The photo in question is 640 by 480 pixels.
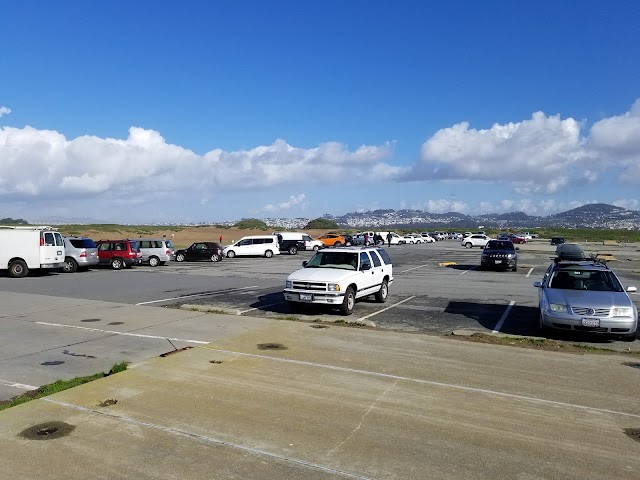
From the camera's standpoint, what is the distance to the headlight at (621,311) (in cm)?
1060

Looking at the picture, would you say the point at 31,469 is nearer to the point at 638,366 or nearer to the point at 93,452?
the point at 93,452

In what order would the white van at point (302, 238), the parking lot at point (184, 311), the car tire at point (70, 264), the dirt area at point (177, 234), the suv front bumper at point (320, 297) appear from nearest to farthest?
1. the parking lot at point (184, 311)
2. the suv front bumper at point (320, 297)
3. the car tire at point (70, 264)
4. the white van at point (302, 238)
5. the dirt area at point (177, 234)

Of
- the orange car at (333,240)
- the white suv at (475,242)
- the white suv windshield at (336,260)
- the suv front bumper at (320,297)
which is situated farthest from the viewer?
the white suv at (475,242)

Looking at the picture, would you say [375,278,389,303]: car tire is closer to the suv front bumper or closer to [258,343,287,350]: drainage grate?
the suv front bumper

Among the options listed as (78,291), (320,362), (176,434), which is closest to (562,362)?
(320,362)

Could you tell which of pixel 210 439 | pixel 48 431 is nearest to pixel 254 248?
pixel 48 431

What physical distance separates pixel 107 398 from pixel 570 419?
5.59 m

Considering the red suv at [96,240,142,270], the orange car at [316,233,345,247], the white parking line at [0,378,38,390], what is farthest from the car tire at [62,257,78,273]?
the orange car at [316,233,345,247]

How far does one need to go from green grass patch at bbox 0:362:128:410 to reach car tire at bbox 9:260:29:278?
64.6 feet

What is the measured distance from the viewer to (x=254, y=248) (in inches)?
1663

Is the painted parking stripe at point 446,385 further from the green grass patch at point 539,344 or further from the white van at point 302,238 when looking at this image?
the white van at point 302,238

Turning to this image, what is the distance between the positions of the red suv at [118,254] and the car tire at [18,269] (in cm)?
605

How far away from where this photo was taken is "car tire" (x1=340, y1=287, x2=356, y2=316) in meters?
13.6

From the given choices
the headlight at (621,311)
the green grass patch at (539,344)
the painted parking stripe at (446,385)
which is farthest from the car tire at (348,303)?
the headlight at (621,311)
